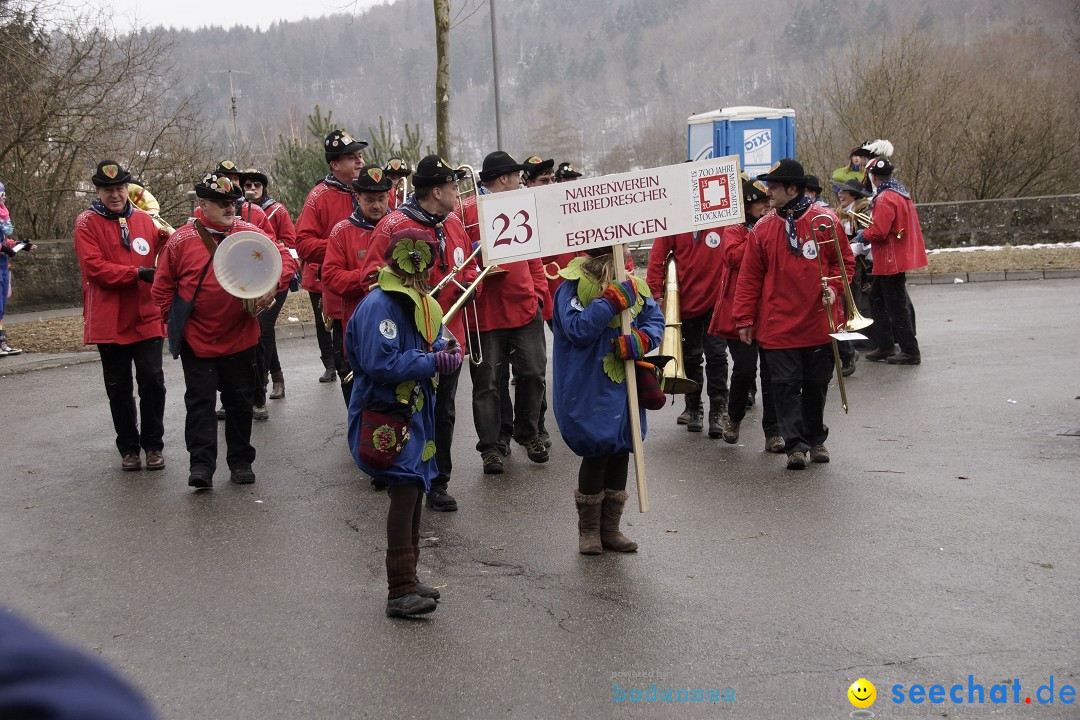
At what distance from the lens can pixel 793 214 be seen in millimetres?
7359

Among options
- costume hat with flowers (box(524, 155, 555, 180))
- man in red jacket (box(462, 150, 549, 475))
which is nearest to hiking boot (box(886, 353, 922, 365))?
costume hat with flowers (box(524, 155, 555, 180))

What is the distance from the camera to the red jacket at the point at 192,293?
7.30m

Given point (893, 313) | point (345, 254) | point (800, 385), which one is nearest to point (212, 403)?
point (345, 254)

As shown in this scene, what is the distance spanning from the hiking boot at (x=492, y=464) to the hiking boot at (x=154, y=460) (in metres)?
2.32

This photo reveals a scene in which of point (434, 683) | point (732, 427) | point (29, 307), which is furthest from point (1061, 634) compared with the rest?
point (29, 307)

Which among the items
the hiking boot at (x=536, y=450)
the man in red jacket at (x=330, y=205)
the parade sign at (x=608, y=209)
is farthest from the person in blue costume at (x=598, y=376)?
the man in red jacket at (x=330, y=205)

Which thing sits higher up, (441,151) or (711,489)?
(441,151)

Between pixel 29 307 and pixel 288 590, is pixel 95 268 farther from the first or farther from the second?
pixel 29 307

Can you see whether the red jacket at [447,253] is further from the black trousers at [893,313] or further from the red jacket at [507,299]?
the black trousers at [893,313]

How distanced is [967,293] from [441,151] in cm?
786

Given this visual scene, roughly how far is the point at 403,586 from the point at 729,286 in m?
4.26

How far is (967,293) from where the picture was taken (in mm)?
16625

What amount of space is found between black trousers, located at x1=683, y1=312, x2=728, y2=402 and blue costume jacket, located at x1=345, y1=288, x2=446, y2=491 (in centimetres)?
398

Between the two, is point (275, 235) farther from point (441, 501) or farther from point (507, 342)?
point (441, 501)
